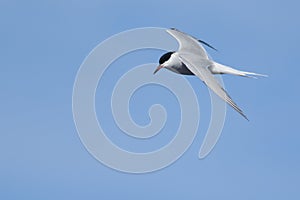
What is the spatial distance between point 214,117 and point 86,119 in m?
3.13

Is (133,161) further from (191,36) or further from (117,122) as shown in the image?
(191,36)

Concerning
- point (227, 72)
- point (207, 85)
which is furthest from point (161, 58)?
point (207, 85)

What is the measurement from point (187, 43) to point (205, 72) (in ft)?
13.0

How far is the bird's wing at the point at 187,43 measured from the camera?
64.1 ft

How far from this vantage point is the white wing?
14.7 meters

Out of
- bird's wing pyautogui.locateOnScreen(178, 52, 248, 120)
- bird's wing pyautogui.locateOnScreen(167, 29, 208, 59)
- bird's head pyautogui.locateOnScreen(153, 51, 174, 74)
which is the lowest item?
bird's wing pyautogui.locateOnScreen(178, 52, 248, 120)

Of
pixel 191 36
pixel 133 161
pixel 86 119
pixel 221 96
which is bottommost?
pixel 221 96

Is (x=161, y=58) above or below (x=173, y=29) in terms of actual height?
below

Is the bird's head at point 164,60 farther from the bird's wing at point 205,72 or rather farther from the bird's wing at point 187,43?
the bird's wing at point 187,43

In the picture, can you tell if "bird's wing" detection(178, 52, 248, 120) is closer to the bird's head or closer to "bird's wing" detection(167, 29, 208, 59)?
the bird's head

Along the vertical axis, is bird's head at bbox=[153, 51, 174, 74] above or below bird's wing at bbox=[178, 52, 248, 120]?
above

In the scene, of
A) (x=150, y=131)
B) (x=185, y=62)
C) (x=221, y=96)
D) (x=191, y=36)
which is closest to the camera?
(x=221, y=96)

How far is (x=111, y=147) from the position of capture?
19.5m

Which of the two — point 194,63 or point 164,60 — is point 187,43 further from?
point 194,63
